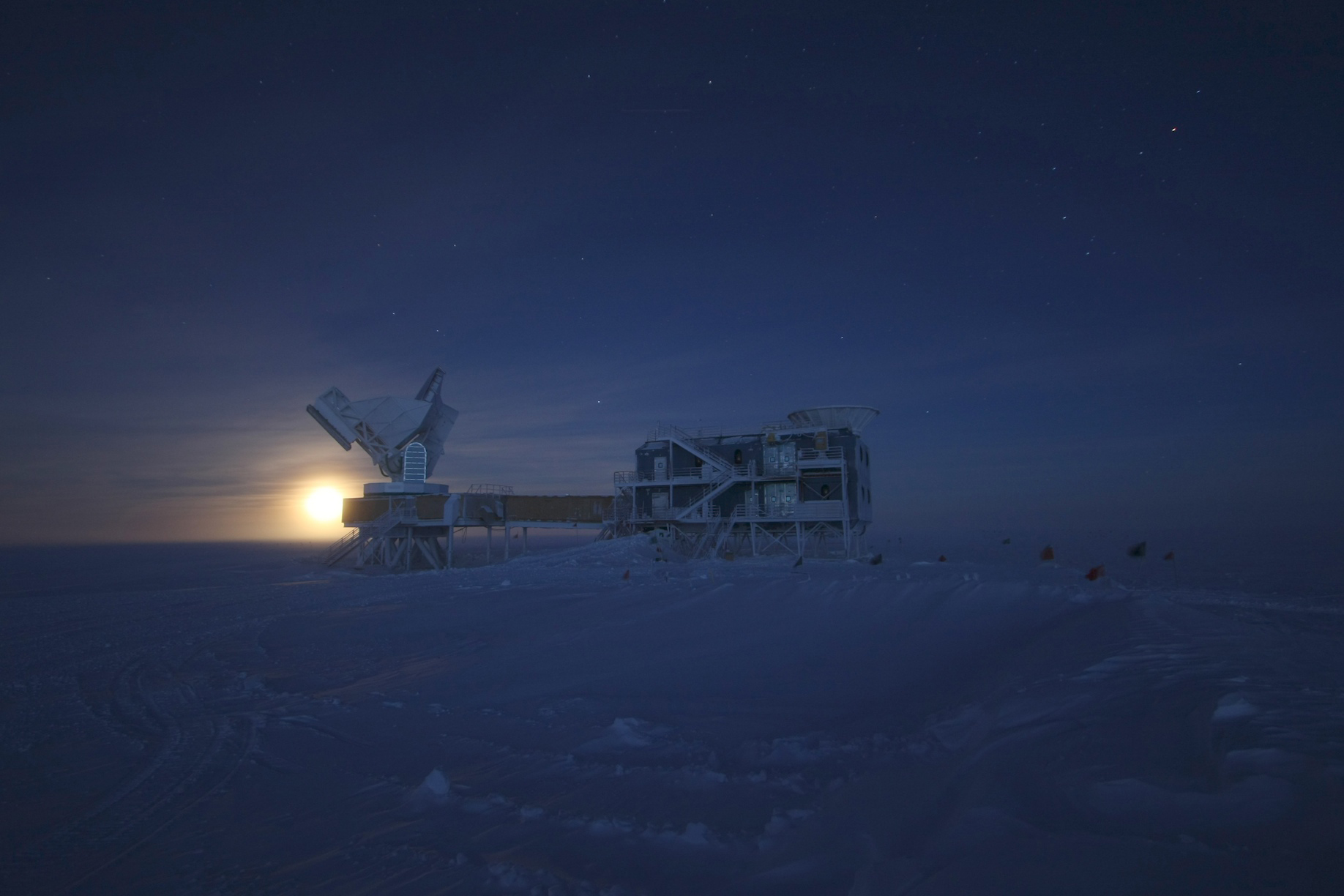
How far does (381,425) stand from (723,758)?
42519 millimetres

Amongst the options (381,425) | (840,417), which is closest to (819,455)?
(840,417)

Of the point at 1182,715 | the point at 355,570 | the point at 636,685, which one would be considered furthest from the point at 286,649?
→ the point at 355,570

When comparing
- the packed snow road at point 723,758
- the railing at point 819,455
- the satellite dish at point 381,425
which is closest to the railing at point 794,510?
the railing at point 819,455

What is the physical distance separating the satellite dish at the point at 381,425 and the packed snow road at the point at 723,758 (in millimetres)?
30758

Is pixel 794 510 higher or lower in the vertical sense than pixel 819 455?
lower

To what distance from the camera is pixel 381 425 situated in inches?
1716

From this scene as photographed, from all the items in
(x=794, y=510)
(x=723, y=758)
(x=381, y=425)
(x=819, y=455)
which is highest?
(x=381, y=425)

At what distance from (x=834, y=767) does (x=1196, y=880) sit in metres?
3.61

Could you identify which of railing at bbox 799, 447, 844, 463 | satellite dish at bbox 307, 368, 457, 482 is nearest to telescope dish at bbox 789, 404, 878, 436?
railing at bbox 799, 447, 844, 463

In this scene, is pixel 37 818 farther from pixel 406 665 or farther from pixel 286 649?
pixel 286 649

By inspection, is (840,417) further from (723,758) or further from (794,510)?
(723,758)

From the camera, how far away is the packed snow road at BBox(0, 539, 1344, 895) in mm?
3684

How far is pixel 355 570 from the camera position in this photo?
42.1 meters

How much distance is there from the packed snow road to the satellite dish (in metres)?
30.8
